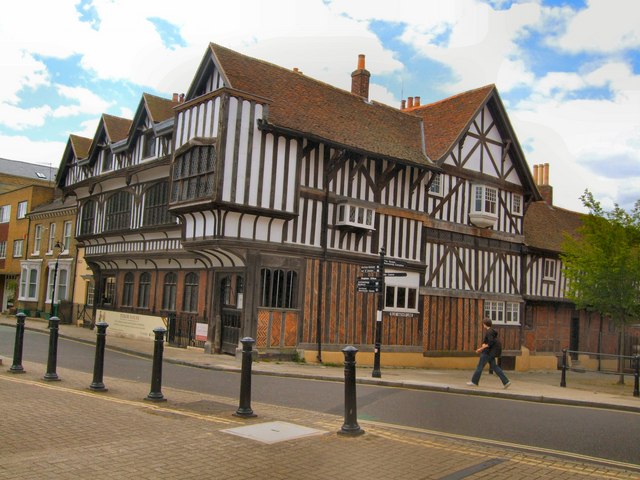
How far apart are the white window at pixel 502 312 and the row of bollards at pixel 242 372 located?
18.2 metres

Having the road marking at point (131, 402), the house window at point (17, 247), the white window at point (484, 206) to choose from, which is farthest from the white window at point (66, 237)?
the road marking at point (131, 402)

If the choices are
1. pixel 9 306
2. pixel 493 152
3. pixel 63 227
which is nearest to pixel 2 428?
pixel 493 152

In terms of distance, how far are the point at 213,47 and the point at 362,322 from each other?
10282 millimetres

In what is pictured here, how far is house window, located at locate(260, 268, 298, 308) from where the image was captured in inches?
718

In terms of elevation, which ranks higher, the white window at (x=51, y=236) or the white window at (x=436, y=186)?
the white window at (x=436, y=186)

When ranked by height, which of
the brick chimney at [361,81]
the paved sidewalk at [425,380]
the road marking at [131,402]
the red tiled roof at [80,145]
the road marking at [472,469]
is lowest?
the paved sidewalk at [425,380]

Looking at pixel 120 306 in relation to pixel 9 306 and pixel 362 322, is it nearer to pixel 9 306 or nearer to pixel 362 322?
pixel 362 322

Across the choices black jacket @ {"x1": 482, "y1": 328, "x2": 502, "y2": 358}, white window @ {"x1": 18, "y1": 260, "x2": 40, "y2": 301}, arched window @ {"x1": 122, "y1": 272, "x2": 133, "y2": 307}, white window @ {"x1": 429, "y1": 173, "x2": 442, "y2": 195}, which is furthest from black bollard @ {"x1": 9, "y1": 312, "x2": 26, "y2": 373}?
white window @ {"x1": 18, "y1": 260, "x2": 40, "y2": 301}

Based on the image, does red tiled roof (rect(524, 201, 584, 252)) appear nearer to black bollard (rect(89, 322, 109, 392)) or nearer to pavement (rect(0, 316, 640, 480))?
pavement (rect(0, 316, 640, 480))

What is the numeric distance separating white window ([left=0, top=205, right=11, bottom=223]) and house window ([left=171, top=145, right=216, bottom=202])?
88.9ft

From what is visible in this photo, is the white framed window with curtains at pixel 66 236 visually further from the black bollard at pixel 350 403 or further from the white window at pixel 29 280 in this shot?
the black bollard at pixel 350 403

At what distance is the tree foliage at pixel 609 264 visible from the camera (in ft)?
68.7

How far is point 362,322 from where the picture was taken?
67.4ft

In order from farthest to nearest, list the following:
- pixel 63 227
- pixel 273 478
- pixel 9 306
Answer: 1. pixel 9 306
2. pixel 63 227
3. pixel 273 478
